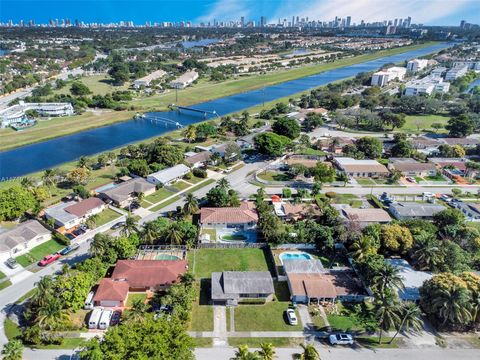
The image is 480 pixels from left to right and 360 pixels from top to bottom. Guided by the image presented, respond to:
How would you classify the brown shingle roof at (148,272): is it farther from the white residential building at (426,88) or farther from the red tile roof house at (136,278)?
the white residential building at (426,88)

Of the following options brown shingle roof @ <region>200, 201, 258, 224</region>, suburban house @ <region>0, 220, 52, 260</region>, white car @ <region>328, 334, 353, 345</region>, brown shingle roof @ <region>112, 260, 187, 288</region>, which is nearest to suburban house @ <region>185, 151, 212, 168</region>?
brown shingle roof @ <region>200, 201, 258, 224</region>

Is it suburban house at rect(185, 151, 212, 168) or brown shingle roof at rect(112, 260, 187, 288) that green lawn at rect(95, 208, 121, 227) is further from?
suburban house at rect(185, 151, 212, 168)

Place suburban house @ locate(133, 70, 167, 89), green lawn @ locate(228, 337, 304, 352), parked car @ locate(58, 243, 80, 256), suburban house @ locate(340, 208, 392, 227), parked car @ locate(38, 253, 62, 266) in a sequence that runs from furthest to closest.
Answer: suburban house @ locate(133, 70, 167, 89) → suburban house @ locate(340, 208, 392, 227) → parked car @ locate(58, 243, 80, 256) → parked car @ locate(38, 253, 62, 266) → green lawn @ locate(228, 337, 304, 352)

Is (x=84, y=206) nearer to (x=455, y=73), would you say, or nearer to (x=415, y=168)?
(x=415, y=168)

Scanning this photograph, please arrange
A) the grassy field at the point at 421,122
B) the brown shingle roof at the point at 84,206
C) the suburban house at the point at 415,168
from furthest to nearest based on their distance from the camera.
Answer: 1. the grassy field at the point at 421,122
2. the suburban house at the point at 415,168
3. the brown shingle roof at the point at 84,206

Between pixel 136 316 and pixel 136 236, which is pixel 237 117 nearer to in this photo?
pixel 136 236

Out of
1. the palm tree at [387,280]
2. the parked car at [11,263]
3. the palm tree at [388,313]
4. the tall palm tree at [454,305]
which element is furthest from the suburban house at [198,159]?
the tall palm tree at [454,305]

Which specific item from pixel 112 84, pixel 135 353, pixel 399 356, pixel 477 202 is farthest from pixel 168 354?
pixel 112 84
